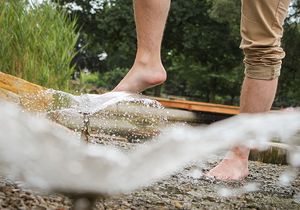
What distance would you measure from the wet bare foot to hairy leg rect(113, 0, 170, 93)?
0.41 metres

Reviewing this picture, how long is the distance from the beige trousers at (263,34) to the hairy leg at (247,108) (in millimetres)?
32

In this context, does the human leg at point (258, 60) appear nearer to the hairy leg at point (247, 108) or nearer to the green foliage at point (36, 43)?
the hairy leg at point (247, 108)

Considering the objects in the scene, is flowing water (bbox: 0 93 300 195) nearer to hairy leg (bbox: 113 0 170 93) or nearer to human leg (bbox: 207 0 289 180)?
hairy leg (bbox: 113 0 170 93)

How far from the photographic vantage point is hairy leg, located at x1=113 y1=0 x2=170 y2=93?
1.86 m

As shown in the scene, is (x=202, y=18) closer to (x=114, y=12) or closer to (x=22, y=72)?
(x=114, y=12)


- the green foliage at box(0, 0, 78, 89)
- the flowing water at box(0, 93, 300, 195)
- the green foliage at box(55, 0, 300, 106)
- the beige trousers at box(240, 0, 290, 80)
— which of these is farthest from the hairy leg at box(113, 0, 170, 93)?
the green foliage at box(55, 0, 300, 106)

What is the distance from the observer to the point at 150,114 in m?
2.85

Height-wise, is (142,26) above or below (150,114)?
above

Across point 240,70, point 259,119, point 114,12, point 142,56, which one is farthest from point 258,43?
point 114,12

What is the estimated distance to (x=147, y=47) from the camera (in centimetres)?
189

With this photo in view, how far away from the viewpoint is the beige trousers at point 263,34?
6.33 ft

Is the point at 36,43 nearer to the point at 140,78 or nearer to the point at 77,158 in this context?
the point at 140,78

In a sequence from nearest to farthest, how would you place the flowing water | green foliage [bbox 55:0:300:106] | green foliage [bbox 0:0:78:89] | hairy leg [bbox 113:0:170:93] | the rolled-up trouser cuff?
the flowing water → hairy leg [bbox 113:0:170:93] → the rolled-up trouser cuff → green foliage [bbox 0:0:78:89] → green foliage [bbox 55:0:300:106]

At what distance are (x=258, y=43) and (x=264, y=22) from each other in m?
0.08
